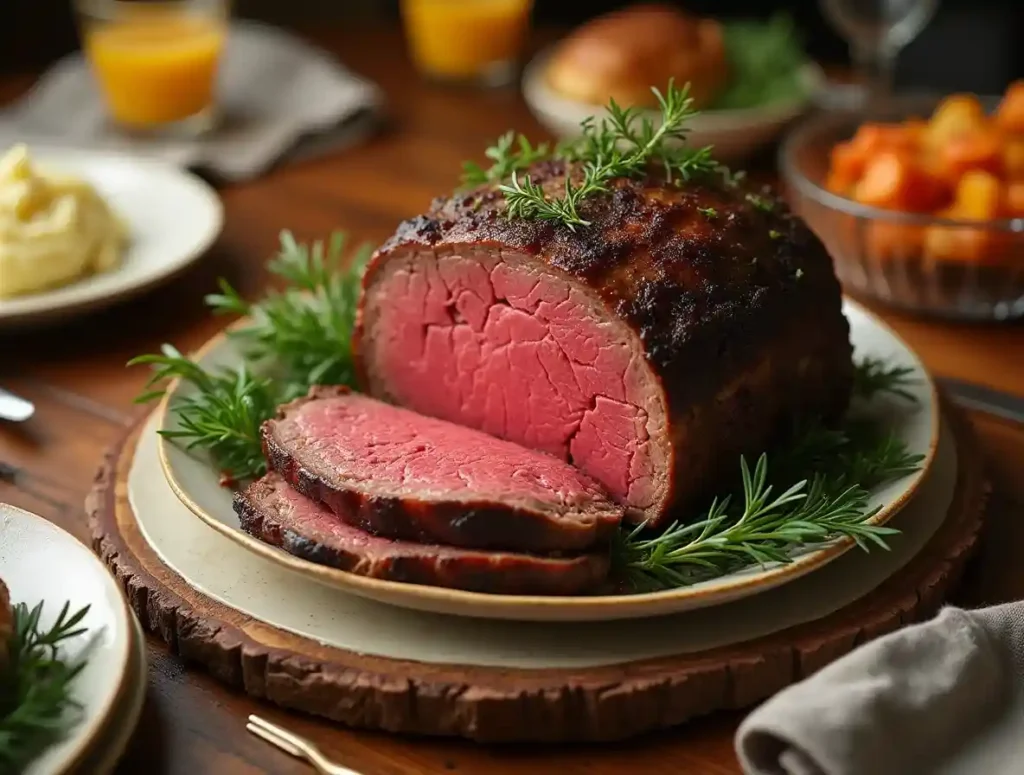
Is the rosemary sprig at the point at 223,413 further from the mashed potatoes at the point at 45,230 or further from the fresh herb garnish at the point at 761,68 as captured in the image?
the fresh herb garnish at the point at 761,68

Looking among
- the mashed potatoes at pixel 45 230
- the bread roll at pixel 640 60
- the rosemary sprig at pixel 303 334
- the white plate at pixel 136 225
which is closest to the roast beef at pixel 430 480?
the rosemary sprig at pixel 303 334

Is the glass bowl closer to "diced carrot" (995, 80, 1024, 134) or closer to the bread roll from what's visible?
"diced carrot" (995, 80, 1024, 134)

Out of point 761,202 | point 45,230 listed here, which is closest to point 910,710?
point 761,202

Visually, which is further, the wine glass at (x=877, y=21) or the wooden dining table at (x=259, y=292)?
the wine glass at (x=877, y=21)

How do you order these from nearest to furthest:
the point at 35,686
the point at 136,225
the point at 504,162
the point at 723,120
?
1. the point at 35,686
2. the point at 504,162
3. the point at 136,225
4. the point at 723,120

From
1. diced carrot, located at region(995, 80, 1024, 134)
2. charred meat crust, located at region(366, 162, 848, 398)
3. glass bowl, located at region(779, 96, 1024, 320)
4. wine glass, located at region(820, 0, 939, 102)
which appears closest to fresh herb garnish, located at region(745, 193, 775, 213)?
charred meat crust, located at region(366, 162, 848, 398)

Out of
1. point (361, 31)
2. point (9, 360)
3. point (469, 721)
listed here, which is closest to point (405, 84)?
point (361, 31)

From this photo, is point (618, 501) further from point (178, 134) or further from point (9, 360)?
point (178, 134)

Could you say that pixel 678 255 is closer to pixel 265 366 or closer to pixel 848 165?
pixel 265 366
